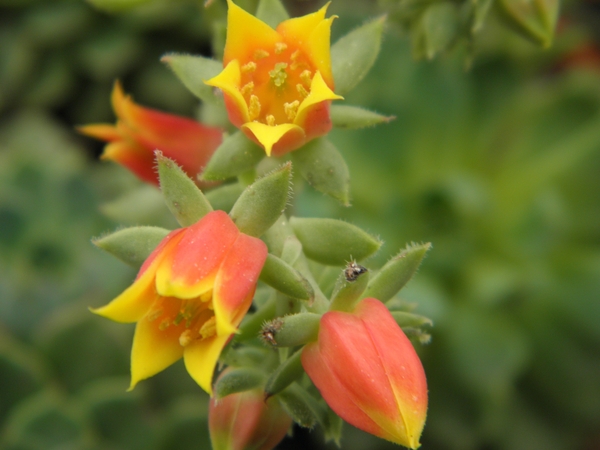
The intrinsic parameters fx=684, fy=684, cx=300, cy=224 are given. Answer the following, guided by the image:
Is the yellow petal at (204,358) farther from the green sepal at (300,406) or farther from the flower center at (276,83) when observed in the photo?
the flower center at (276,83)

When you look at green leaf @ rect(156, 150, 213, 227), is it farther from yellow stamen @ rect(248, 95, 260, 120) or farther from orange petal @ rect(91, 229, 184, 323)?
yellow stamen @ rect(248, 95, 260, 120)

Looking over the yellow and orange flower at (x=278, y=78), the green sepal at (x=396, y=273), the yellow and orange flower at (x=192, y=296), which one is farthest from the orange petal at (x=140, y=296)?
Result: the green sepal at (x=396, y=273)

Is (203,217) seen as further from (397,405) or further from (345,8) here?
(345,8)

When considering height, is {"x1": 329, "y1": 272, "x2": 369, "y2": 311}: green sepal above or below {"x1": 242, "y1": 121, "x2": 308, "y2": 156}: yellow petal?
below

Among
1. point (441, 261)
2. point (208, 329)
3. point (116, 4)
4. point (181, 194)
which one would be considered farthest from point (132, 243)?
point (441, 261)

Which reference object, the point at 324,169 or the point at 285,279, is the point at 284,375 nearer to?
the point at 285,279

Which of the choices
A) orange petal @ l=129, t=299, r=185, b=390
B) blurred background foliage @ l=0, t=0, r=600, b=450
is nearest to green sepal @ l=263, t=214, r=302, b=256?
orange petal @ l=129, t=299, r=185, b=390

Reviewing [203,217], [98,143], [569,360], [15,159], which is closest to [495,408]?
[569,360]
